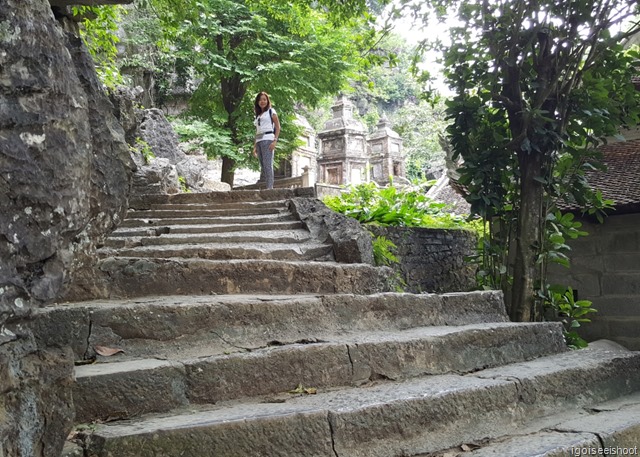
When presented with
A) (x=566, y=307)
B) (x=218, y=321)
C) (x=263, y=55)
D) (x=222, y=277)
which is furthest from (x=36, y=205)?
(x=263, y=55)

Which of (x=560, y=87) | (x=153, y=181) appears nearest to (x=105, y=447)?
(x=560, y=87)

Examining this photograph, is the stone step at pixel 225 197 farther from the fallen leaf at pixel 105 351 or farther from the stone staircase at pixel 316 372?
the fallen leaf at pixel 105 351

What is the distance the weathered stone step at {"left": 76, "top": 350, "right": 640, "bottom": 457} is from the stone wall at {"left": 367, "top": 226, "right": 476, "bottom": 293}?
420cm

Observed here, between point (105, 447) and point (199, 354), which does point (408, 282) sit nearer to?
point (199, 354)

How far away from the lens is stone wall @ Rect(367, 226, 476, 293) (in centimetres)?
708

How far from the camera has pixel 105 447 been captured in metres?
1.66

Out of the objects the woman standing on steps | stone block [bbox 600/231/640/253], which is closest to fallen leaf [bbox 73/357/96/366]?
the woman standing on steps

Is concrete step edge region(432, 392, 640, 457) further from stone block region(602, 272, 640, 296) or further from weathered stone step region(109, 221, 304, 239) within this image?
stone block region(602, 272, 640, 296)

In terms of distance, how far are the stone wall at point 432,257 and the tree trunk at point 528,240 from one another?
255 centimetres

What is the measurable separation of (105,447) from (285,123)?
14.1 metres

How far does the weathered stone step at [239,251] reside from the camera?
403 cm

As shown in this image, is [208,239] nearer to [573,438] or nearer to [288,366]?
[288,366]

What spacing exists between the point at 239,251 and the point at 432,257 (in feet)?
13.4

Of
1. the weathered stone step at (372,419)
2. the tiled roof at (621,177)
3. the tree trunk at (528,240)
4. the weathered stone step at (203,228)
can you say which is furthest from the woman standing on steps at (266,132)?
the weathered stone step at (372,419)
